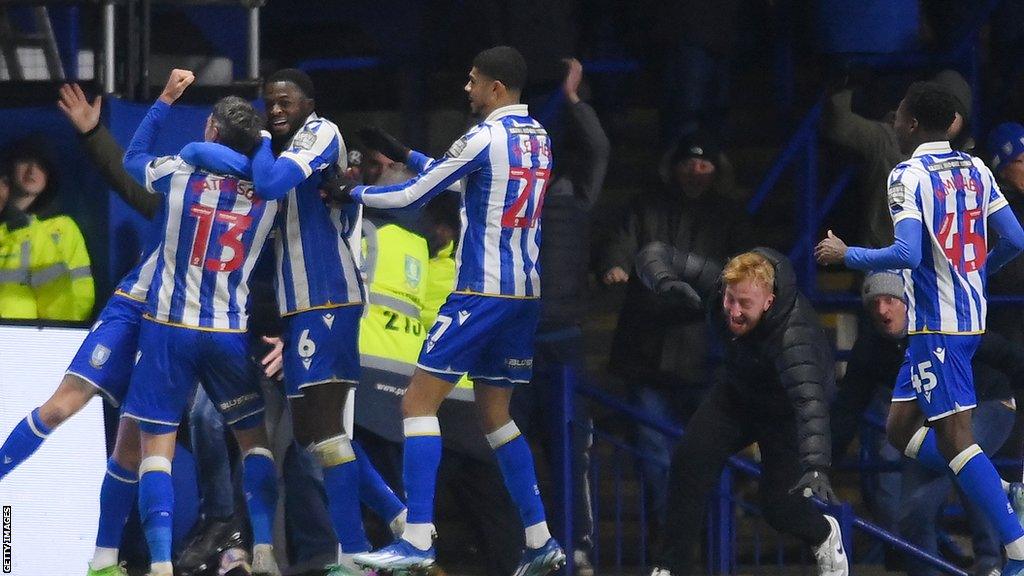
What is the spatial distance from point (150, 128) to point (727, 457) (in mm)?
2773

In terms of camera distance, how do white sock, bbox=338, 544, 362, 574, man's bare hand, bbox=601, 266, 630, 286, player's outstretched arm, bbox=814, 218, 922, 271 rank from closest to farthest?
player's outstretched arm, bbox=814, 218, 922, 271 < white sock, bbox=338, 544, 362, 574 < man's bare hand, bbox=601, 266, 630, 286

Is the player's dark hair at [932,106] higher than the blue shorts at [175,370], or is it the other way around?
the player's dark hair at [932,106]

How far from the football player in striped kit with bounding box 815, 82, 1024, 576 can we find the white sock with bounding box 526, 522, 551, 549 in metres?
1.54

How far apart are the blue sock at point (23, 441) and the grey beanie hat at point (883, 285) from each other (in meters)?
3.67

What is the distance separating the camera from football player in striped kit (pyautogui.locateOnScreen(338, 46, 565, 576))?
9.17m

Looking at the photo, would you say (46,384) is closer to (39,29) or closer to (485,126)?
(39,29)

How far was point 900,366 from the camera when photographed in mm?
10070

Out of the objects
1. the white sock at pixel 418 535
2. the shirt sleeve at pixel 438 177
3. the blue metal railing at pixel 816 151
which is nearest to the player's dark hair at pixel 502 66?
the shirt sleeve at pixel 438 177

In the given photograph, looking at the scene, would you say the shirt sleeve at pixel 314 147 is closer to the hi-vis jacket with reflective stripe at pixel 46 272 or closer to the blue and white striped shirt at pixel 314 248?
the blue and white striped shirt at pixel 314 248

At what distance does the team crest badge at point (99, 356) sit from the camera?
31.4ft

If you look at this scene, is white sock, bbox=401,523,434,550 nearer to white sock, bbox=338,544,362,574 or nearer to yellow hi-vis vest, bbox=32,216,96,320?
white sock, bbox=338,544,362,574

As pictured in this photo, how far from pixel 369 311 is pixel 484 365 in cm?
111

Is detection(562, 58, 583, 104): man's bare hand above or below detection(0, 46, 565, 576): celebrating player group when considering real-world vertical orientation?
above

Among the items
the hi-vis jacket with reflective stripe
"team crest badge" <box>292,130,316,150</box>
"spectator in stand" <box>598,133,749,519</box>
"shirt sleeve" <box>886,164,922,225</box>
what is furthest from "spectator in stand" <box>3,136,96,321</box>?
"shirt sleeve" <box>886,164,922,225</box>
